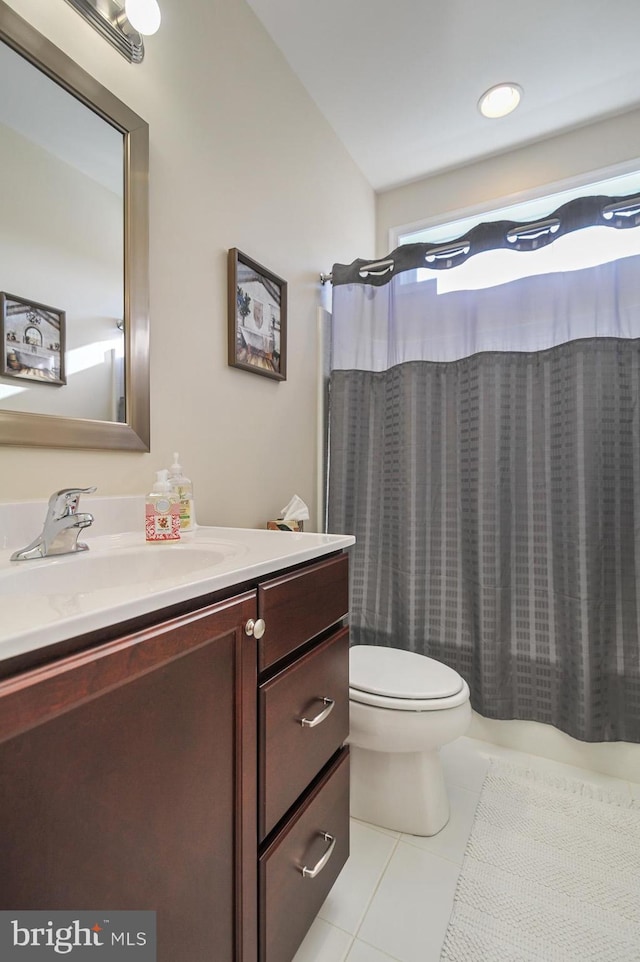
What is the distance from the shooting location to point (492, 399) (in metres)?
1.64

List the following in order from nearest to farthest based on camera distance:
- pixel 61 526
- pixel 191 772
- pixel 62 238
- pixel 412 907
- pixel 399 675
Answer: pixel 191 772 < pixel 61 526 < pixel 62 238 < pixel 412 907 < pixel 399 675

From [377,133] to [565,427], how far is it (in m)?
1.49

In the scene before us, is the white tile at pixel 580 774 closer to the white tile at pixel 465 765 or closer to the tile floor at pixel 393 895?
the tile floor at pixel 393 895

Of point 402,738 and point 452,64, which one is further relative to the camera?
point 452,64

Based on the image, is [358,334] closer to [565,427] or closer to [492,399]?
[492,399]

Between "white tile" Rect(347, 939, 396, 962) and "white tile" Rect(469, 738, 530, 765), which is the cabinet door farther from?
"white tile" Rect(469, 738, 530, 765)

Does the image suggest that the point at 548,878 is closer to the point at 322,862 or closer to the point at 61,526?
the point at 322,862

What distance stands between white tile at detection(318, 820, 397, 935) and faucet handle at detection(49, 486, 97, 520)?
1071 mm

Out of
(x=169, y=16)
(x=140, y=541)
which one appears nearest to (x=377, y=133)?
(x=169, y=16)

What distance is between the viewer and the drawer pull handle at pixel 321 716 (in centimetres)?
81

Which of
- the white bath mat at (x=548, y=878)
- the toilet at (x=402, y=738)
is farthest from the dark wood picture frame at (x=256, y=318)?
the white bath mat at (x=548, y=878)

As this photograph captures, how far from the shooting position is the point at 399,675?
1.31 m

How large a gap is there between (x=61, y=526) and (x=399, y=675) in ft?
3.32

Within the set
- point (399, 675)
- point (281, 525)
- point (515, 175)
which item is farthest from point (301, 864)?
point (515, 175)
